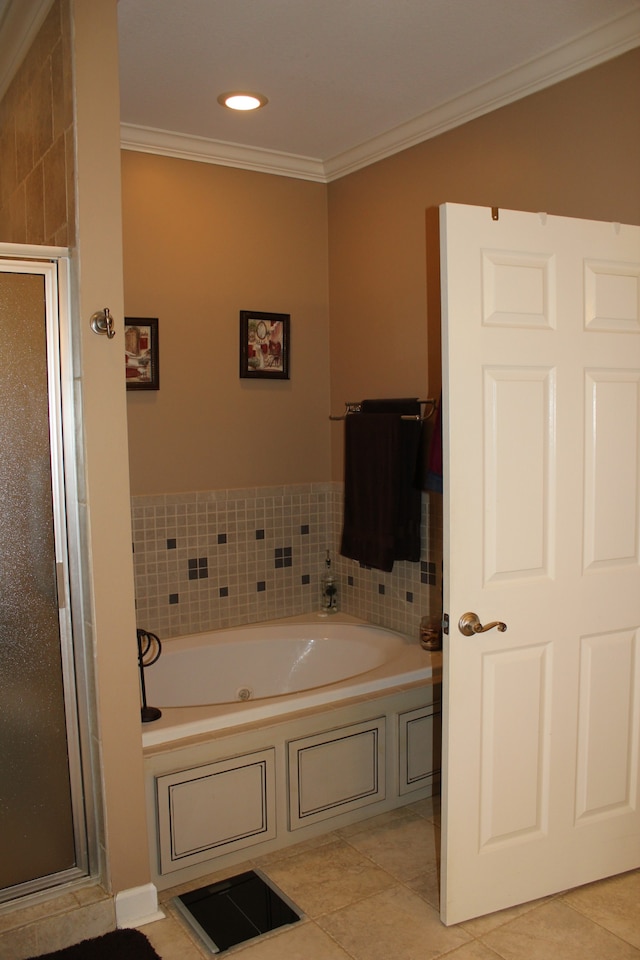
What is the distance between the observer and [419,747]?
3.20 meters

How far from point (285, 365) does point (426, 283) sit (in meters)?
0.82

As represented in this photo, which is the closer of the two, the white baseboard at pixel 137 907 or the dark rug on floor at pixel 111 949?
the dark rug on floor at pixel 111 949

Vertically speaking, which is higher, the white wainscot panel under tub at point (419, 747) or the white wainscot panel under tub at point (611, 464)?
the white wainscot panel under tub at point (611, 464)

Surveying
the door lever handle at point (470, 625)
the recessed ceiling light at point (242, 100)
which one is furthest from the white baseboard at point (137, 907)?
the recessed ceiling light at point (242, 100)

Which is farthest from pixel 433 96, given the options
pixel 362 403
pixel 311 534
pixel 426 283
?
pixel 311 534

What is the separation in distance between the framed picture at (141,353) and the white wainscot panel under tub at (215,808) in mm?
1676

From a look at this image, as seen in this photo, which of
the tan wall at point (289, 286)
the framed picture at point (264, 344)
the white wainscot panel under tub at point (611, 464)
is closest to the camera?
the white wainscot panel under tub at point (611, 464)

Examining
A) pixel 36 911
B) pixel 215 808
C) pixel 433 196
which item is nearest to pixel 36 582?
pixel 36 911

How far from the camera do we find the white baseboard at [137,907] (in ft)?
7.92

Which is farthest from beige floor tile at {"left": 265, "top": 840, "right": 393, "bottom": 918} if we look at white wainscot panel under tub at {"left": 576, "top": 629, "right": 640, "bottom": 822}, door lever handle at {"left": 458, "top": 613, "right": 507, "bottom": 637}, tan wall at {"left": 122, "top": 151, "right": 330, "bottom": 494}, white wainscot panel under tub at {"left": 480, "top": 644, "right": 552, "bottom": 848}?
tan wall at {"left": 122, "top": 151, "right": 330, "bottom": 494}

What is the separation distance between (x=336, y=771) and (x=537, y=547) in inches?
47.0

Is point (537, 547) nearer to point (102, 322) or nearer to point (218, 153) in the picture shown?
point (102, 322)

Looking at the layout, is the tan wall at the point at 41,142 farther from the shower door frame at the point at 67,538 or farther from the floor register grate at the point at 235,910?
the floor register grate at the point at 235,910

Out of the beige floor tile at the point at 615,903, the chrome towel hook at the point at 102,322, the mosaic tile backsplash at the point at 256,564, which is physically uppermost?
the chrome towel hook at the point at 102,322
